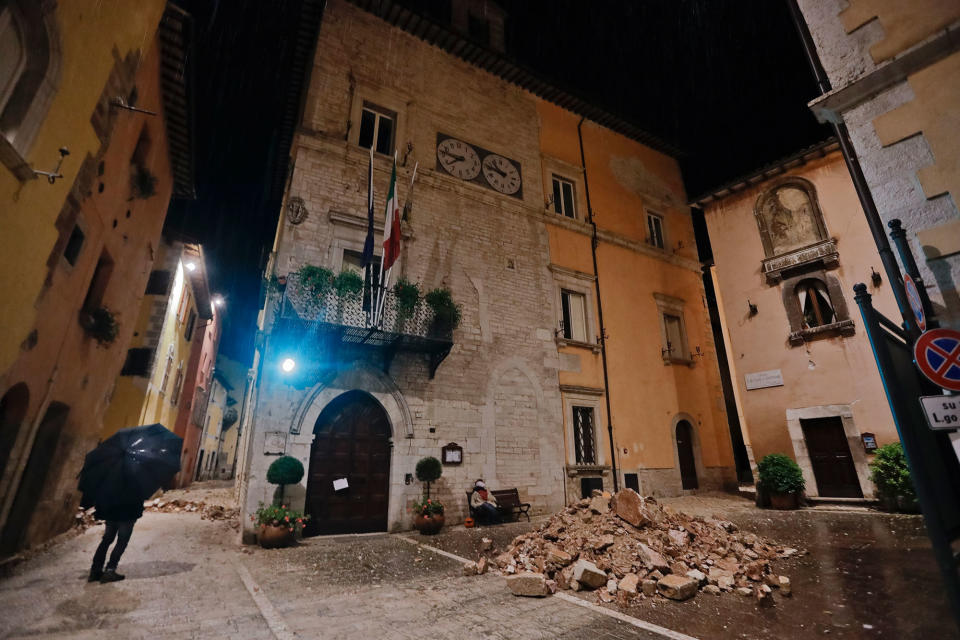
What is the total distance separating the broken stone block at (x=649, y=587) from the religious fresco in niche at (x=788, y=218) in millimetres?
12595

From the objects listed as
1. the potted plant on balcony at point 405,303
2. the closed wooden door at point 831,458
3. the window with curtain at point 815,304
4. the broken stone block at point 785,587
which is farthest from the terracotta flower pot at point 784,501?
the potted plant on balcony at point 405,303

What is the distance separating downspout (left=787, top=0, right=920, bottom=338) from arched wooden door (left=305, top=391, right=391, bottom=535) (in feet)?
29.4

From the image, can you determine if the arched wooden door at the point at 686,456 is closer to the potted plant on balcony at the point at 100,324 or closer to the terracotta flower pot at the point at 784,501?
the terracotta flower pot at the point at 784,501

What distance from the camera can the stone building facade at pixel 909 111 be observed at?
398 centimetres

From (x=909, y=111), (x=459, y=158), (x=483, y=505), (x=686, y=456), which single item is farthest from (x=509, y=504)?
(x=459, y=158)

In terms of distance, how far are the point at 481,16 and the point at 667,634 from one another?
19.1 meters

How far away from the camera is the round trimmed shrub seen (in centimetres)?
1089

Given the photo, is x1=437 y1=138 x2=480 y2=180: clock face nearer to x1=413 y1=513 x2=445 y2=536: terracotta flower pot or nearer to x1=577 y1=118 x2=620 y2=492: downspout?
x1=577 y1=118 x2=620 y2=492: downspout

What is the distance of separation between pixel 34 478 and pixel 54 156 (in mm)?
5688

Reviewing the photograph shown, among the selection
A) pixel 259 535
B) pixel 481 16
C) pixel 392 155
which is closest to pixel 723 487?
pixel 259 535

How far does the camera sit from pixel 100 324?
848cm

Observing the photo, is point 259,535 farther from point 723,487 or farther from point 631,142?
point 631,142

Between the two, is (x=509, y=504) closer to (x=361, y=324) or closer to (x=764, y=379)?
(x=361, y=324)

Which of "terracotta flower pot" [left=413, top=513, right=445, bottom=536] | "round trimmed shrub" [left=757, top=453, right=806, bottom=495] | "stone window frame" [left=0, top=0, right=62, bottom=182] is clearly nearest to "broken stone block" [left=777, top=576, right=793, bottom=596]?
"terracotta flower pot" [left=413, top=513, right=445, bottom=536]
